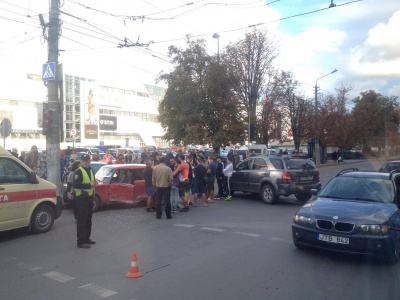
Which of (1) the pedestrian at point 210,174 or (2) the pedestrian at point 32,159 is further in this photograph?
(2) the pedestrian at point 32,159

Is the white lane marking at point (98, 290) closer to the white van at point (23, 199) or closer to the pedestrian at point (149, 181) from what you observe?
the white van at point (23, 199)

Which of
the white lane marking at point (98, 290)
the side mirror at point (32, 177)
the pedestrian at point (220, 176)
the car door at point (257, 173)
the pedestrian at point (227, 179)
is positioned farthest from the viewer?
the pedestrian at point (227, 179)

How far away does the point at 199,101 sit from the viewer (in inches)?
1022

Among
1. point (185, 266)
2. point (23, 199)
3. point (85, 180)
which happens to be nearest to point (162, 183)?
point (85, 180)

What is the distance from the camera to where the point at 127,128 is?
6438 cm

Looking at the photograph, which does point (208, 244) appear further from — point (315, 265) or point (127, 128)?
point (127, 128)

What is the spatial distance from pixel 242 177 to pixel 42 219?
810 centimetres

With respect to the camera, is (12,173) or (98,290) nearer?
(98,290)

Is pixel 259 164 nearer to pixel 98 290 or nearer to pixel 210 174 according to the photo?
pixel 210 174

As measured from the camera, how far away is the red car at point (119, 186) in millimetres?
12352

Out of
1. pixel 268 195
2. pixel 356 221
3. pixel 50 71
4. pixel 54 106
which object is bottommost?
pixel 268 195

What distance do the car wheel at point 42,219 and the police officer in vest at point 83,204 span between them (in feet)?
5.52

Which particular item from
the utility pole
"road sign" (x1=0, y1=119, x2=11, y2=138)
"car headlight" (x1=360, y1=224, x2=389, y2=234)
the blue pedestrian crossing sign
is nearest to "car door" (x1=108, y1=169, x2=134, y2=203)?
the utility pole

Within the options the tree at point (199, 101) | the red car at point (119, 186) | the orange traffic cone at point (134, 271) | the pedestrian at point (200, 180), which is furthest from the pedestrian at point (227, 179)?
the tree at point (199, 101)
